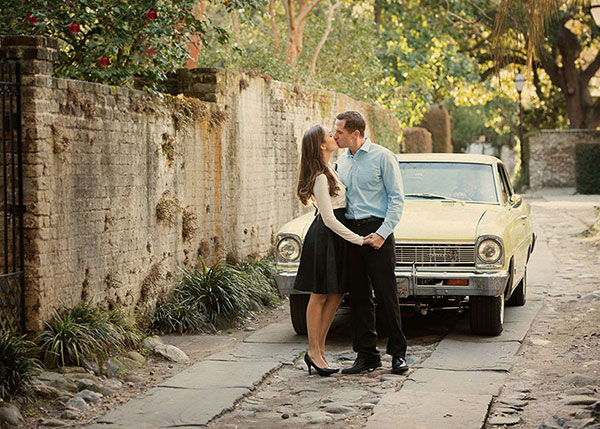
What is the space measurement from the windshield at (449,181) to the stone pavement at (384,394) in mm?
1326

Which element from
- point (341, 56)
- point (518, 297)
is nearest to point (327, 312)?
point (518, 297)

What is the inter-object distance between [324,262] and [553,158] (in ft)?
103

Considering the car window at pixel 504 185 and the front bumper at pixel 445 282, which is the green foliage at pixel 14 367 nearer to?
the front bumper at pixel 445 282

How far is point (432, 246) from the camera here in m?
8.34

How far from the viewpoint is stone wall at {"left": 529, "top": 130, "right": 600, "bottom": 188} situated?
36.6 meters

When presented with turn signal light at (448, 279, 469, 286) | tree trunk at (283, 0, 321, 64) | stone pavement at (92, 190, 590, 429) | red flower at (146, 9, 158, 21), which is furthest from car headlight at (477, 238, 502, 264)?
tree trunk at (283, 0, 321, 64)

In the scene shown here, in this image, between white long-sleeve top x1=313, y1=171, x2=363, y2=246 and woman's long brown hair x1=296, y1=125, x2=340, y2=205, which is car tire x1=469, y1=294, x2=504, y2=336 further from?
woman's long brown hair x1=296, y1=125, x2=340, y2=205

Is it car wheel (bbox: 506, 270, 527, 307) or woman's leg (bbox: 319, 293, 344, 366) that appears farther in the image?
car wheel (bbox: 506, 270, 527, 307)

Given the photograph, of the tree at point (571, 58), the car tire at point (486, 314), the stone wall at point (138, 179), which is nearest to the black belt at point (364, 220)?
the car tire at point (486, 314)

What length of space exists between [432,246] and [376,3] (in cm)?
1975

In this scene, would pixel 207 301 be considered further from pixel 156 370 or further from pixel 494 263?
pixel 494 263

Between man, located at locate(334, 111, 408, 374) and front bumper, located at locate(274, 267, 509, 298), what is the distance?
0.96 meters

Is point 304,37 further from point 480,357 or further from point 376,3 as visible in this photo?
point 480,357

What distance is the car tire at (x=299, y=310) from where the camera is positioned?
8.67 meters
